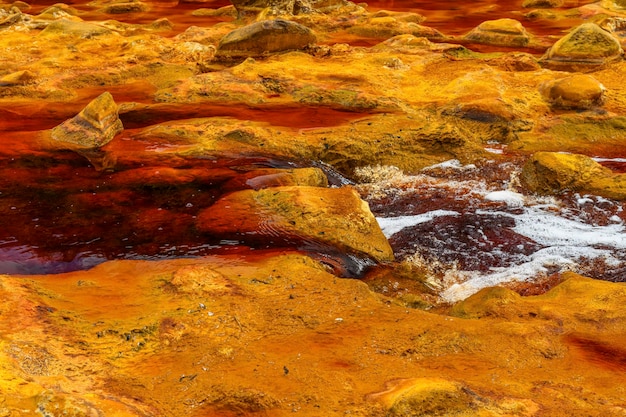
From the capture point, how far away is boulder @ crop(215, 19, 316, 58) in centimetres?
1364

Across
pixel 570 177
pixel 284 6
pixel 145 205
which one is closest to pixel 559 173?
pixel 570 177

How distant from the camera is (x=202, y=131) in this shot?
8.94 metres

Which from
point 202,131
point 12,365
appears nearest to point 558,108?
point 202,131

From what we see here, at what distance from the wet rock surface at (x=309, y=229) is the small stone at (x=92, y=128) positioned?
37 millimetres

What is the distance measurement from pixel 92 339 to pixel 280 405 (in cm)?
142

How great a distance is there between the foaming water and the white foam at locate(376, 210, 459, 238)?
0.4 inches

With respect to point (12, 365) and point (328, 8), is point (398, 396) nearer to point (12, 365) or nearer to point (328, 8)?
point (12, 365)

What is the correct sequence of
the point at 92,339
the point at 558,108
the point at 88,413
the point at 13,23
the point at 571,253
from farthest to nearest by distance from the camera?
the point at 13,23, the point at 558,108, the point at 571,253, the point at 92,339, the point at 88,413

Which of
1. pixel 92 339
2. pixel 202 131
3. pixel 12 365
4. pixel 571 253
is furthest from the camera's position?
pixel 202 131

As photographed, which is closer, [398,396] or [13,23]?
[398,396]

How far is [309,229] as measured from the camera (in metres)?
6.37

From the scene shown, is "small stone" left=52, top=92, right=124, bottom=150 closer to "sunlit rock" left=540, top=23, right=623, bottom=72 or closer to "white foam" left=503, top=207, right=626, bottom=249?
"white foam" left=503, top=207, right=626, bottom=249

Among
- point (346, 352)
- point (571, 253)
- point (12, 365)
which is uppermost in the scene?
point (12, 365)

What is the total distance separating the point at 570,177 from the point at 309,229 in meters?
3.60
